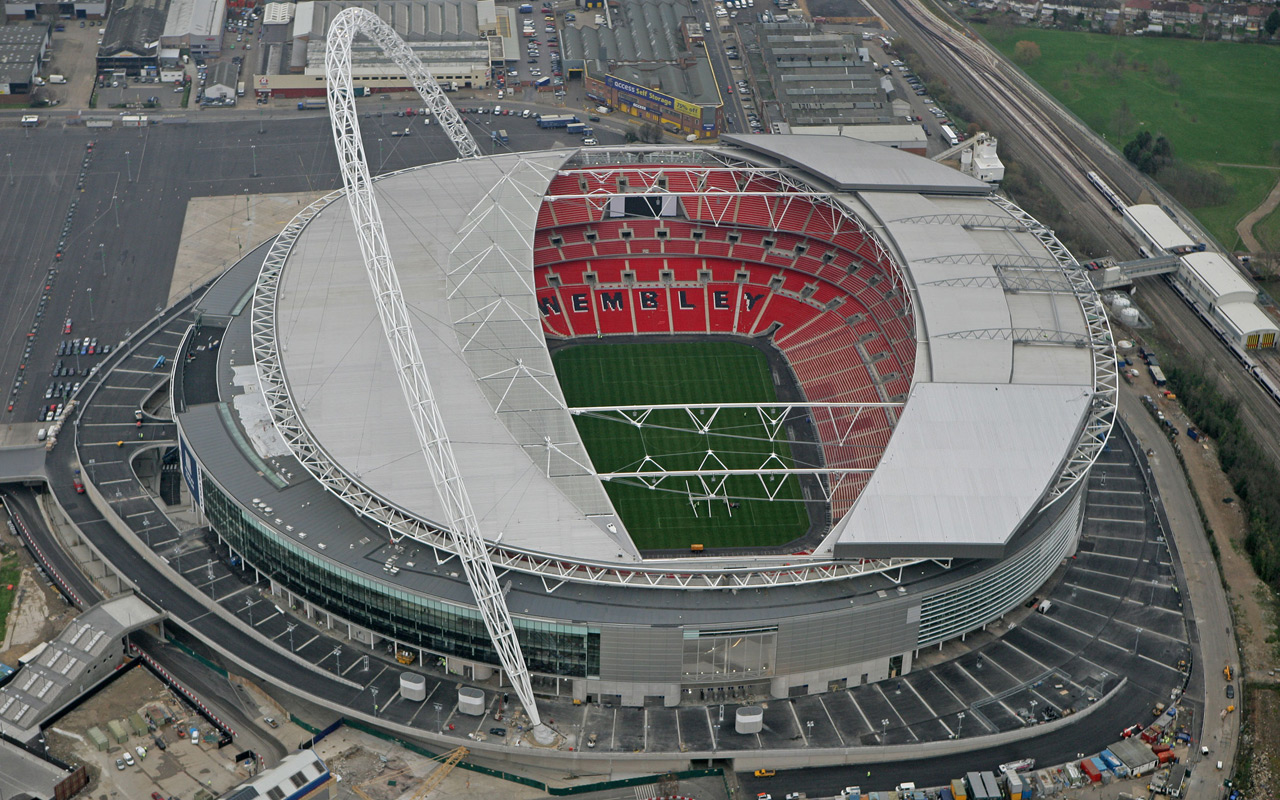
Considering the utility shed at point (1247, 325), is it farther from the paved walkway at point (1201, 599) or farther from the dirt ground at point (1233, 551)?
the paved walkway at point (1201, 599)

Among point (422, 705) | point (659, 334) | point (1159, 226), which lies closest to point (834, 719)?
point (422, 705)

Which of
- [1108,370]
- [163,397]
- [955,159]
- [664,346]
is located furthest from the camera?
[955,159]

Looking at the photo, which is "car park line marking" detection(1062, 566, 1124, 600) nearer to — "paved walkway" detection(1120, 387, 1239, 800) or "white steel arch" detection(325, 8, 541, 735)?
"paved walkway" detection(1120, 387, 1239, 800)

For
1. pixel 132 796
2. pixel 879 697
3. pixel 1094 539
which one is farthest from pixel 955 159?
pixel 132 796

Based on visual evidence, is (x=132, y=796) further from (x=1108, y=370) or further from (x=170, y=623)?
(x=1108, y=370)

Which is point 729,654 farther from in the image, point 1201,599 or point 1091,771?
point 1201,599
